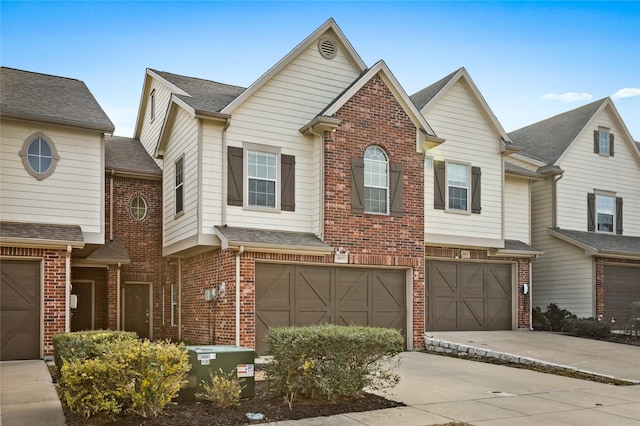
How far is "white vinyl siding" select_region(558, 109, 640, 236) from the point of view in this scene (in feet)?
79.4

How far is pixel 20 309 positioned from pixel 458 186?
13260 millimetres

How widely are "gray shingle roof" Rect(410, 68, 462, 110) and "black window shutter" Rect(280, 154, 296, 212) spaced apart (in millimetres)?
5329

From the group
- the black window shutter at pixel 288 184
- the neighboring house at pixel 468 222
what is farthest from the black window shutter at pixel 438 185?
the black window shutter at pixel 288 184

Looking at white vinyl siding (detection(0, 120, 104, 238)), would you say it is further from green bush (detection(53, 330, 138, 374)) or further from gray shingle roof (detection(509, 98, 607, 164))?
gray shingle roof (detection(509, 98, 607, 164))

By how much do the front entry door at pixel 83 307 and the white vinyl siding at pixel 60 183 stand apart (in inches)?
147

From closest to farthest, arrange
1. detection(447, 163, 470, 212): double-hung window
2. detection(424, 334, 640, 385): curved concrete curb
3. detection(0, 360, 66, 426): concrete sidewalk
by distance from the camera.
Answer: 1. detection(0, 360, 66, 426): concrete sidewalk
2. detection(424, 334, 640, 385): curved concrete curb
3. detection(447, 163, 470, 212): double-hung window

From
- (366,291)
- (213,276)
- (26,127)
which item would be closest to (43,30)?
(26,127)

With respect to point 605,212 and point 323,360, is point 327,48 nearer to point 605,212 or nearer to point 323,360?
point 323,360

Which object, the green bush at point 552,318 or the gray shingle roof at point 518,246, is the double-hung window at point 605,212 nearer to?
the green bush at point 552,318

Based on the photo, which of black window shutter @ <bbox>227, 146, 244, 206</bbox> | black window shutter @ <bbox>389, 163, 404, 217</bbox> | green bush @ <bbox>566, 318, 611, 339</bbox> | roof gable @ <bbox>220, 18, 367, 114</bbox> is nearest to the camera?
black window shutter @ <bbox>227, 146, 244, 206</bbox>

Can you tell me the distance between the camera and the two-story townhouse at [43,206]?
15.2 metres

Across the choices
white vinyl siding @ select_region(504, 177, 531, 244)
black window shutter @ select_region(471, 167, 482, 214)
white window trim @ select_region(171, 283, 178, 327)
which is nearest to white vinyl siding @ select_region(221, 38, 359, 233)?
white window trim @ select_region(171, 283, 178, 327)

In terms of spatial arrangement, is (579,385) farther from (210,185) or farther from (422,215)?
Answer: (210,185)

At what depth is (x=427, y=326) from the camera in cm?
2009
